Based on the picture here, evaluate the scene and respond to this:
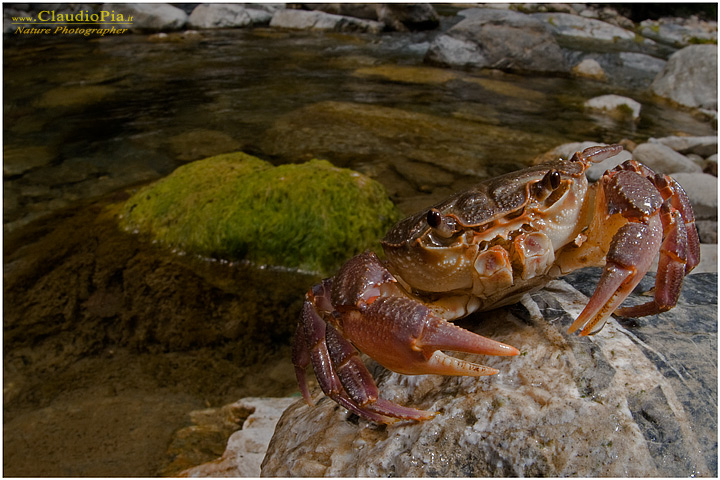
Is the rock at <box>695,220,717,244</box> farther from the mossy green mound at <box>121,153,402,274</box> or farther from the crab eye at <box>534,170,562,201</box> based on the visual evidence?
the crab eye at <box>534,170,562,201</box>

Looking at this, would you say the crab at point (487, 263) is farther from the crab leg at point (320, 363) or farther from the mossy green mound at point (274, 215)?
the mossy green mound at point (274, 215)

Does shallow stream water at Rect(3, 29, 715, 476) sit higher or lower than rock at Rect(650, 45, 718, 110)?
lower

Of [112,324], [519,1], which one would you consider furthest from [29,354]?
[519,1]

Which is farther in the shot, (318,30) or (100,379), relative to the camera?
(318,30)

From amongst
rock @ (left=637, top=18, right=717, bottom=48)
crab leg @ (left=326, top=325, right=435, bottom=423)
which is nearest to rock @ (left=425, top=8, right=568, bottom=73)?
rock @ (left=637, top=18, right=717, bottom=48)

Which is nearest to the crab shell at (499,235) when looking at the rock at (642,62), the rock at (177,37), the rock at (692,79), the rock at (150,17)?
the rock at (692,79)

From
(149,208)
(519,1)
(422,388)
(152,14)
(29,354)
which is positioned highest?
(519,1)

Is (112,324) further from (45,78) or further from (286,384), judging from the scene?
(45,78)
